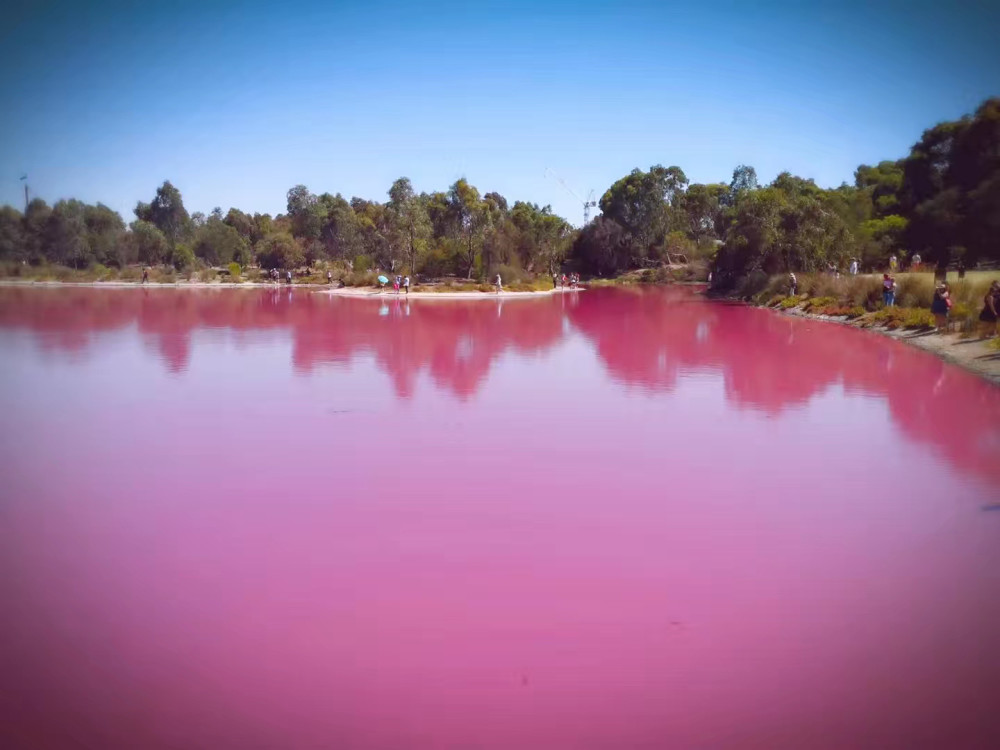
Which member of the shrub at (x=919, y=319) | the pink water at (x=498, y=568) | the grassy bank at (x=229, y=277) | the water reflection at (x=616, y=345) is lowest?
the pink water at (x=498, y=568)

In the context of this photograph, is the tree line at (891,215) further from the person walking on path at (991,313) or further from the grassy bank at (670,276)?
the grassy bank at (670,276)

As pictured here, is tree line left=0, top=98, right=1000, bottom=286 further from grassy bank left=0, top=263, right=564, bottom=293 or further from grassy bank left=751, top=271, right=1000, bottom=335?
grassy bank left=751, top=271, right=1000, bottom=335

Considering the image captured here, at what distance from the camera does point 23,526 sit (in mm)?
6699

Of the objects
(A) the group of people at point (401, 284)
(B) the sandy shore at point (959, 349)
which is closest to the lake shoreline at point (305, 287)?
(A) the group of people at point (401, 284)

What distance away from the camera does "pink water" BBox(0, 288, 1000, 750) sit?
4.09 meters

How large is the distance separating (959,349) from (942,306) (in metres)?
2.55

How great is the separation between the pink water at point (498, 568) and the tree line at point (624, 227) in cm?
2458

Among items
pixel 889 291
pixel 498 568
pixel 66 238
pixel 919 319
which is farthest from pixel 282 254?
pixel 498 568

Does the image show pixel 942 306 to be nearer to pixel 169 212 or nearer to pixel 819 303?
pixel 819 303

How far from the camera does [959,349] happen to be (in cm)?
1700

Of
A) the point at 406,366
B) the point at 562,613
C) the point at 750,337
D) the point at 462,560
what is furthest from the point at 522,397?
the point at 750,337

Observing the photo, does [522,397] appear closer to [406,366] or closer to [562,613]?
A: [406,366]

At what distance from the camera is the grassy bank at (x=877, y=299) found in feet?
64.0

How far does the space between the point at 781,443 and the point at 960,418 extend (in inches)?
140
